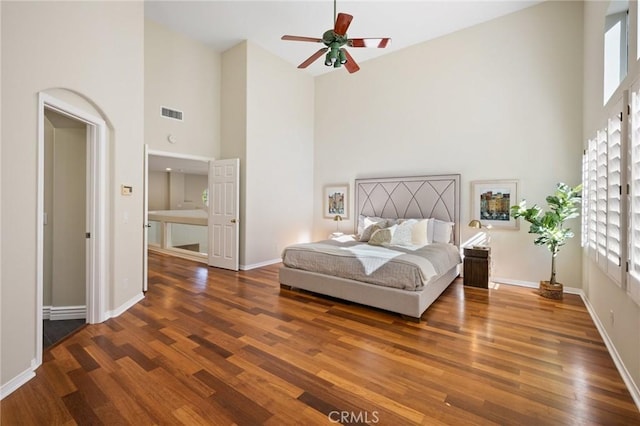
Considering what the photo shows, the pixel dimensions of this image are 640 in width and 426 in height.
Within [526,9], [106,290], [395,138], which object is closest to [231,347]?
[106,290]

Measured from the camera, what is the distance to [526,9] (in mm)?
4531

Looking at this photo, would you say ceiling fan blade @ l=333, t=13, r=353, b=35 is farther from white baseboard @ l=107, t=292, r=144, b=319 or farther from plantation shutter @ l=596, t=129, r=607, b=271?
white baseboard @ l=107, t=292, r=144, b=319

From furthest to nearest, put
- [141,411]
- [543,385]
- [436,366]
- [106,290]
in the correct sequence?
1. [106,290]
2. [436,366]
3. [543,385]
4. [141,411]

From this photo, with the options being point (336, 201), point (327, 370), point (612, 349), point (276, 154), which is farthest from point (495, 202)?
point (276, 154)

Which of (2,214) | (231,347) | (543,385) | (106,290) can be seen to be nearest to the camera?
(2,214)

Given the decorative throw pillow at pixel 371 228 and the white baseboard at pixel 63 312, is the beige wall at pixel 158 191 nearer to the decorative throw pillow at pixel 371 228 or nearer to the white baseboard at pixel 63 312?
the white baseboard at pixel 63 312

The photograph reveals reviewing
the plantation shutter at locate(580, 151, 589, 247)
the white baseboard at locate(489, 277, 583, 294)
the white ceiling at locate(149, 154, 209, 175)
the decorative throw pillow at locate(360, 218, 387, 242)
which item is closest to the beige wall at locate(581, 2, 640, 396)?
the plantation shutter at locate(580, 151, 589, 247)

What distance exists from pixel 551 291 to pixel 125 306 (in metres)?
5.73

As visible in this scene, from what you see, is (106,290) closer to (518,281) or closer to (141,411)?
(141,411)

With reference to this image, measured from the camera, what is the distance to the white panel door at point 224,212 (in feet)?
18.2

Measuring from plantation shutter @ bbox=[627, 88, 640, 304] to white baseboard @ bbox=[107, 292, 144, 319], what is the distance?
187 inches

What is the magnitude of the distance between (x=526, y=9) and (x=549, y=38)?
0.64 meters

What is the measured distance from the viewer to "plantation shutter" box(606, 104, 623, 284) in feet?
7.41

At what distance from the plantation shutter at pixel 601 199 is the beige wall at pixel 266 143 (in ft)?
16.7
